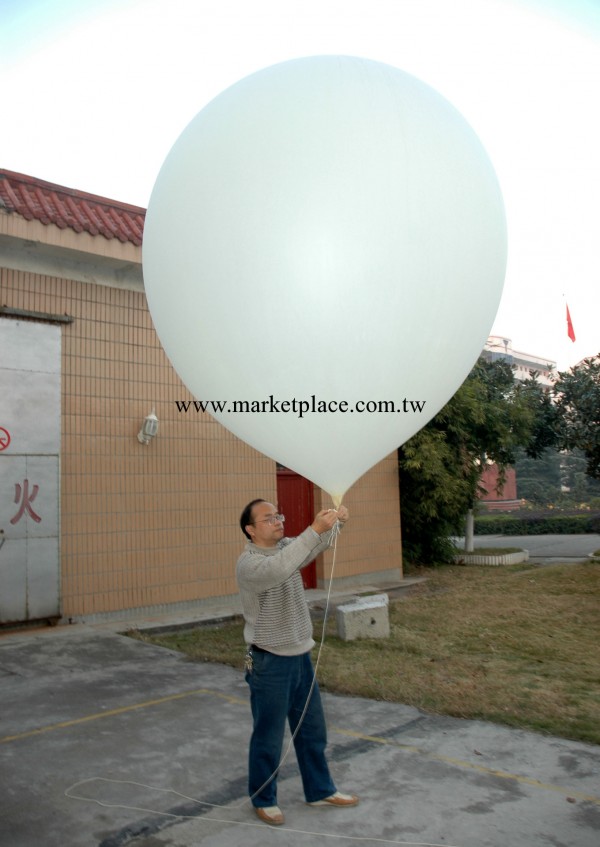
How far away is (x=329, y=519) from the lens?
9.77 feet

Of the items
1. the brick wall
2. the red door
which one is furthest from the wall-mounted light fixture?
the red door

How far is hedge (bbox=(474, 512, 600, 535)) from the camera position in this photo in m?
26.1

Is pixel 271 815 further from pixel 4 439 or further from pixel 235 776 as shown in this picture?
pixel 4 439

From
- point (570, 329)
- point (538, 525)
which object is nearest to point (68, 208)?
point (570, 329)

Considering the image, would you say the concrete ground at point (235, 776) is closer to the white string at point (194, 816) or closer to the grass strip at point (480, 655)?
the white string at point (194, 816)

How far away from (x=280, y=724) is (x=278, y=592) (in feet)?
1.96

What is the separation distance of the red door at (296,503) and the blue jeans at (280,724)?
735cm

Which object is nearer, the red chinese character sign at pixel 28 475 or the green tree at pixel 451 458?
the red chinese character sign at pixel 28 475

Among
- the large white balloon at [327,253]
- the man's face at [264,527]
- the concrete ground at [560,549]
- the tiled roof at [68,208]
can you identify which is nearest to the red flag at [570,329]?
the concrete ground at [560,549]

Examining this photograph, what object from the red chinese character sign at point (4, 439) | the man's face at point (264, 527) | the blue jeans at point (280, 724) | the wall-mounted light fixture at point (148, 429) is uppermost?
the wall-mounted light fixture at point (148, 429)

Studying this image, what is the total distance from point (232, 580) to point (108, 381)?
327 cm

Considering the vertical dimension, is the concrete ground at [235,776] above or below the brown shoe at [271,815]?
below

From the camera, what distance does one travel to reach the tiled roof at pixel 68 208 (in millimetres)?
7864

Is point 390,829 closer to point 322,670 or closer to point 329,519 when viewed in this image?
point 329,519
